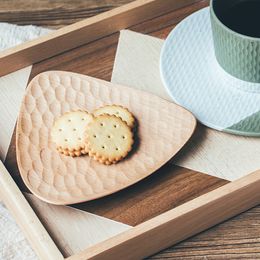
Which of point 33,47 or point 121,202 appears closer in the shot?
point 121,202

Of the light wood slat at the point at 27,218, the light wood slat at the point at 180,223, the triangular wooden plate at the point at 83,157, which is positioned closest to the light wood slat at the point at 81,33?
the triangular wooden plate at the point at 83,157

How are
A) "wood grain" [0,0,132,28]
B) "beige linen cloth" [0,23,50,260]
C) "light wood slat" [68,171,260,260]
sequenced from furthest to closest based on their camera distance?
1. "wood grain" [0,0,132,28]
2. "beige linen cloth" [0,23,50,260]
3. "light wood slat" [68,171,260,260]

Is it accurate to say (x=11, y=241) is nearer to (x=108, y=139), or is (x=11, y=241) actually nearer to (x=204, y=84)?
(x=108, y=139)

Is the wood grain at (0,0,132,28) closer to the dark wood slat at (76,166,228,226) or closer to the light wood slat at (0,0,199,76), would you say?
the light wood slat at (0,0,199,76)

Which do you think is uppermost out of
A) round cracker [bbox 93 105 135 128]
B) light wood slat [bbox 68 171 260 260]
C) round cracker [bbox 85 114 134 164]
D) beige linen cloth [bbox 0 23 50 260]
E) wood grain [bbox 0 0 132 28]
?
round cracker [bbox 93 105 135 128]

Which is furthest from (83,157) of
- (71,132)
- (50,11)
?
(50,11)

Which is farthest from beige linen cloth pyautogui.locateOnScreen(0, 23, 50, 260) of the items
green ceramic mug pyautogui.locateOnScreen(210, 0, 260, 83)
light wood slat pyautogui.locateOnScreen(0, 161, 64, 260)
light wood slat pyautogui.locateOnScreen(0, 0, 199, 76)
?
green ceramic mug pyautogui.locateOnScreen(210, 0, 260, 83)

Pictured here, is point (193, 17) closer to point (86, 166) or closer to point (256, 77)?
point (256, 77)

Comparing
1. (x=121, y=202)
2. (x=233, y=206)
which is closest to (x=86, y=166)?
(x=121, y=202)
